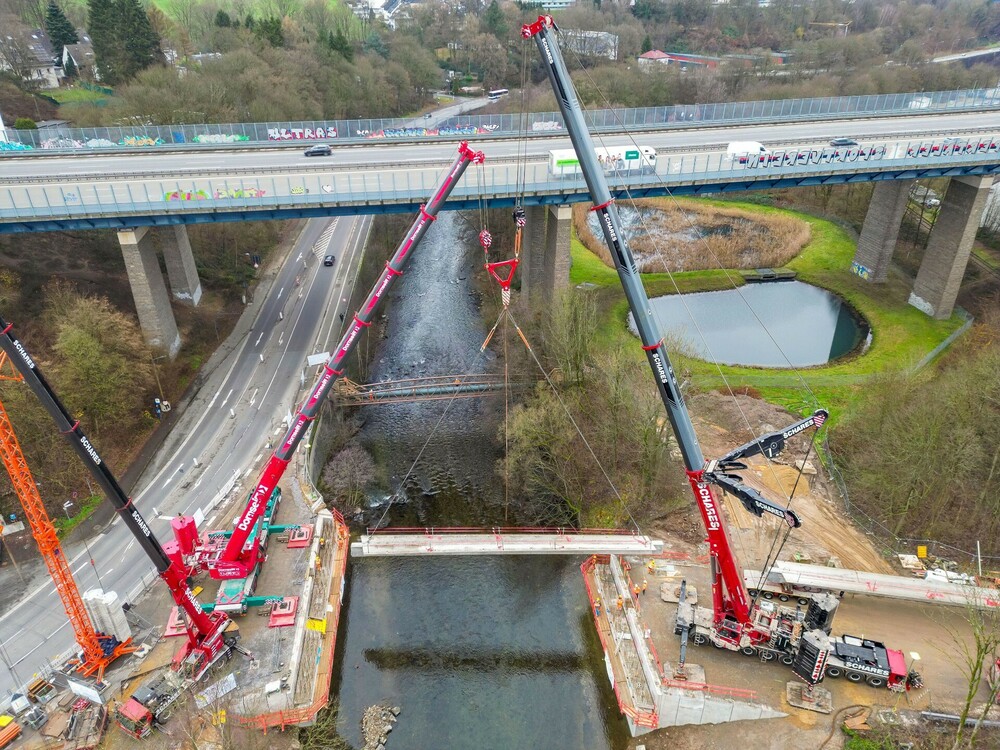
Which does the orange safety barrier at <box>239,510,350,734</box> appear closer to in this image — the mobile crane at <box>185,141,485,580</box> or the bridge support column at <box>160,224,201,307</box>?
the mobile crane at <box>185,141,485,580</box>

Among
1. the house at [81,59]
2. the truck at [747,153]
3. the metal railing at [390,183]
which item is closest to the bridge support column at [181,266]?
the metal railing at [390,183]

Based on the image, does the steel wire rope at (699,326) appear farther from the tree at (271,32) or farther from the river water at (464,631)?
the tree at (271,32)

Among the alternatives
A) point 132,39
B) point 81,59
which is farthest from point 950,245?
point 81,59

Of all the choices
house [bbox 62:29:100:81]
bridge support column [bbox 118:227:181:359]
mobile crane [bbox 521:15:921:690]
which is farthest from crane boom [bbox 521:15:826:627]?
house [bbox 62:29:100:81]

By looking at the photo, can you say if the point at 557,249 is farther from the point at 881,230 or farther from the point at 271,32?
the point at 271,32

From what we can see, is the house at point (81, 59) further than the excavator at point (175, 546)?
Yes

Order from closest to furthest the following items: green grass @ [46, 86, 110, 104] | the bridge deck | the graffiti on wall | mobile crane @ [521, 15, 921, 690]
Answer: mobile crane @ [521, 15, 921, 690] → the bridge deck → the graffiti on wall → green grass @ [46, 86, 110, 104]
